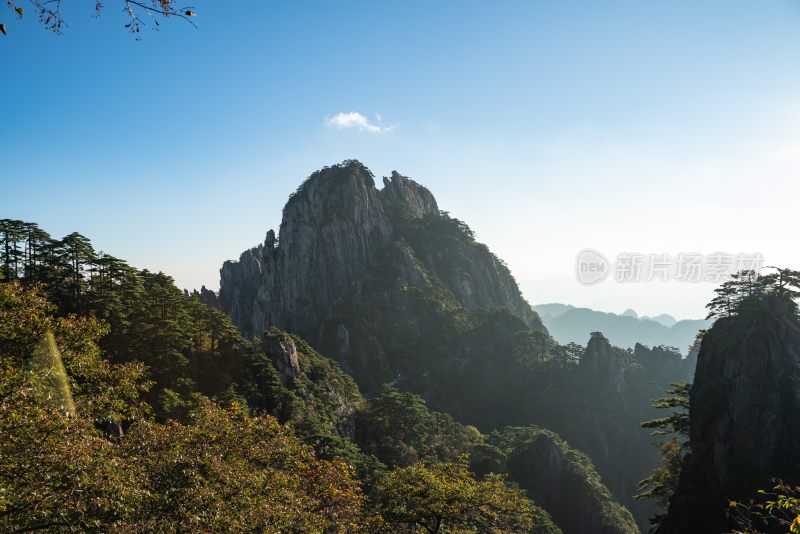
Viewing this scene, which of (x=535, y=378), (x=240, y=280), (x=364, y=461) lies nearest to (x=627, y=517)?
(x=535, y=378)

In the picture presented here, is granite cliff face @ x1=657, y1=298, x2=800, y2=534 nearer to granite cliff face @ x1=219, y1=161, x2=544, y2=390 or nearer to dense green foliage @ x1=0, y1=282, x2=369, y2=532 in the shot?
dense green foliage @ x1=0, y1=282, x2=369, y2=532

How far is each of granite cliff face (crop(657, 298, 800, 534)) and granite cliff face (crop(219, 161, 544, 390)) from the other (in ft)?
218

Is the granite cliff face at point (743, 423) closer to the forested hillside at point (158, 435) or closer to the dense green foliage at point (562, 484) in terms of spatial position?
the forested hillside at point (158, 435)

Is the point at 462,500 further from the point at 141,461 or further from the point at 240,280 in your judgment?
the point at 240,280

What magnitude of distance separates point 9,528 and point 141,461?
161 inches

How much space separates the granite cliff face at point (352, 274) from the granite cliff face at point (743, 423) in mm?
66590

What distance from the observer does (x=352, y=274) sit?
119625 millimetres

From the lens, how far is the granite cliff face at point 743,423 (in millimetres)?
32688

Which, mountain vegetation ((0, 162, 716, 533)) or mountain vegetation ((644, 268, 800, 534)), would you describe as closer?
mountain vegetation ((0, 162, 716, 533))

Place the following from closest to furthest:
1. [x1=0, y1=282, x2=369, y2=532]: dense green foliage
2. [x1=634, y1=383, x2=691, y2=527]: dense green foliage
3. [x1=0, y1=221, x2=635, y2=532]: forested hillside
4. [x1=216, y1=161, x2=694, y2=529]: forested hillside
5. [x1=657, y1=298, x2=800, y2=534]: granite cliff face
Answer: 1. [x1=0, y1=282, x2=369, y2=532]: dense green foliage
2. [x1=0, y1=221, x2=635, y2=532]: forested hillside
3. [x1=657, y1=298, x2=800, y2=534]: granite cliff face
4. [x1=634, y1=383, x2=691, y2=527]: dense green foliage
5. [x1=216, y1=161, x2=694, y2=529]: forested hillside

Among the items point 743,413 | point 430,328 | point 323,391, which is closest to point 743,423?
point 743,413

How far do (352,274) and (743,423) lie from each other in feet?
314

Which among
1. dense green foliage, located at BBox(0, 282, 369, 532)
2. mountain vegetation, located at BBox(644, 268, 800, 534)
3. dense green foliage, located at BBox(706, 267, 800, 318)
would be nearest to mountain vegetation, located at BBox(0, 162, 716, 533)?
dense green foliage, located at BBox(0, 282, 369, 532)

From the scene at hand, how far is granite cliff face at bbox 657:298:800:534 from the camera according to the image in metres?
32.7
